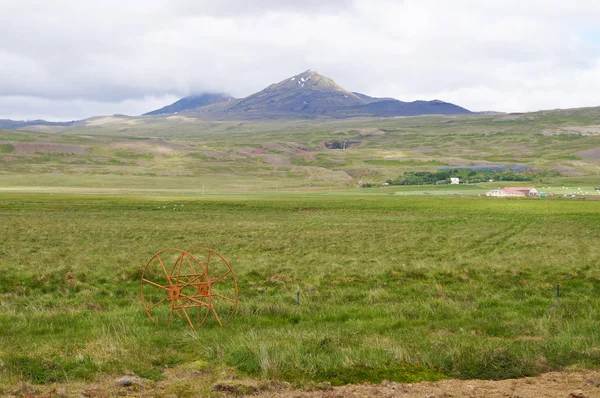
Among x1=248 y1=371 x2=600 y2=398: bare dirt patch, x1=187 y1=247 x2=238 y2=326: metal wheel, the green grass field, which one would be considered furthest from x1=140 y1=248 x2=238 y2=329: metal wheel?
x1=248 y1=371 x2=600 y2=398: bare dirt patch

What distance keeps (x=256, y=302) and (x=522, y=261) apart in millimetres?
14117

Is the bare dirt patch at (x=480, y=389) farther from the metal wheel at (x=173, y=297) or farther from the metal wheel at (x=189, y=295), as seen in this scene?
the metal wheel at (x=173, y=297)

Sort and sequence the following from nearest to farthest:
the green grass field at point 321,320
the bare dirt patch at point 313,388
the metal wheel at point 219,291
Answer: the bare dirt patch at point 313,388, the green grass field at point 321,320, the metal wheel at point 219,291

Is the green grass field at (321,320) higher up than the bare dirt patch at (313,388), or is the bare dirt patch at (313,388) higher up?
the bare dirt patch at (313,388)

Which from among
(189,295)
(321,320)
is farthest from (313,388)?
(189,295)

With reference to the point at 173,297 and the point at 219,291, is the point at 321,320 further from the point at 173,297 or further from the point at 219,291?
the point at 219,291

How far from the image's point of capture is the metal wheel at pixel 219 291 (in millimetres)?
11922

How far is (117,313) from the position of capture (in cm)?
1353

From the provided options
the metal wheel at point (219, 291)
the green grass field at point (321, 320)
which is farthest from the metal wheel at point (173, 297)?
the green grass field at point (321, 320)

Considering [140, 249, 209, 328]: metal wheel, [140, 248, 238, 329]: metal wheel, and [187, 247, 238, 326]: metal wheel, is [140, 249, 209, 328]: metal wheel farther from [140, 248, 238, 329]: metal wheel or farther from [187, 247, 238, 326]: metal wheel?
[187, 247, 238, 326]: metal wheel

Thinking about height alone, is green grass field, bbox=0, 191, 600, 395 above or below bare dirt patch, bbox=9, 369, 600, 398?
below

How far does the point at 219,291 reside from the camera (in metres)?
17.2

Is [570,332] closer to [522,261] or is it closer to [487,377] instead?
[487,377]

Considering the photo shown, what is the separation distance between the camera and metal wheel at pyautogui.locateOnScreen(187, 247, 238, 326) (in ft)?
39.1
